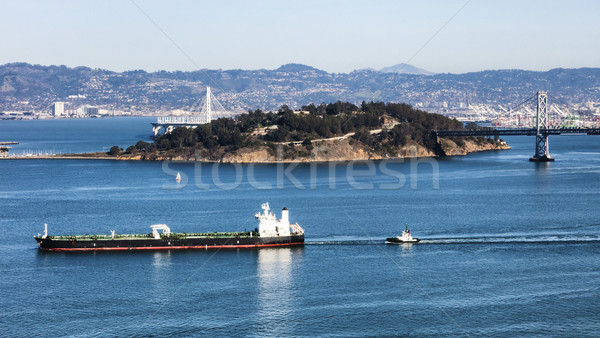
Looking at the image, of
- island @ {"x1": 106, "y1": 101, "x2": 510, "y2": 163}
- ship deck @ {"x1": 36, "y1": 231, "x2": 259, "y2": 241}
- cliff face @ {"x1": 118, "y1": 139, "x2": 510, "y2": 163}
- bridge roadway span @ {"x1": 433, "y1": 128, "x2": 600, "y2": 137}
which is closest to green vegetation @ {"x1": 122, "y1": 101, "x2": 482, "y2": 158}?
island @ {"x1": 106, "y1": 101, "x2": 510, "y2": 163}

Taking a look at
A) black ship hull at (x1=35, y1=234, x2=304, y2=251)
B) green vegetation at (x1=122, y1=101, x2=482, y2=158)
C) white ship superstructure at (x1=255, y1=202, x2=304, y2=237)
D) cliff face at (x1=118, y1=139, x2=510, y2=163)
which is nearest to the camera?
black ship hull at (x1=35, y1=234, x2=304, y2=251)

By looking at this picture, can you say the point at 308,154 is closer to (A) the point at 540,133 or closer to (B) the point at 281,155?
(B) the point at 281,155

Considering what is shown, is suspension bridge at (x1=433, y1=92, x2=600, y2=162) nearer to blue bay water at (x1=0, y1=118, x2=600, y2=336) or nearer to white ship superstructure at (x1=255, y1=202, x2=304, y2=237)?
blue bay water at (x1=0, y1=118, x2=600, y2=336)

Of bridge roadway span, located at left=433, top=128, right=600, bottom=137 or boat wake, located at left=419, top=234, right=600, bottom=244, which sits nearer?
boat wake, located at left=419, top=234, right=600, bottom=244

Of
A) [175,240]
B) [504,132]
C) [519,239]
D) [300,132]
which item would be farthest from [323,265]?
[504,132]
